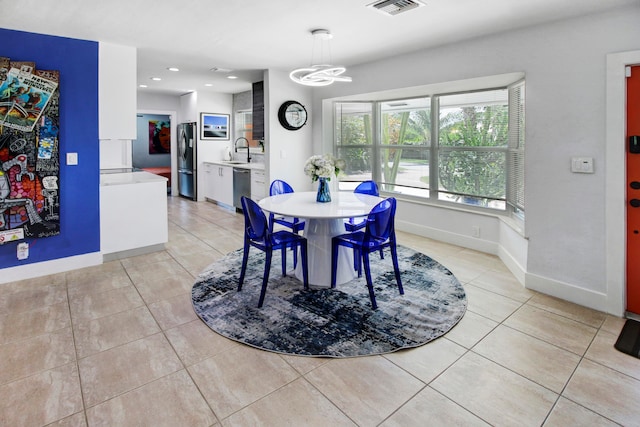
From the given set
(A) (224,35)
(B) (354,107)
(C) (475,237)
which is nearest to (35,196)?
(A) (224,35)

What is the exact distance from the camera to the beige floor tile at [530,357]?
80.0 inches

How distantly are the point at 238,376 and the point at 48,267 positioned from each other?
2.83 metres

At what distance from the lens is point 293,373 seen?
207 cm

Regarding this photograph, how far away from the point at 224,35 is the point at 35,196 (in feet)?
7.96

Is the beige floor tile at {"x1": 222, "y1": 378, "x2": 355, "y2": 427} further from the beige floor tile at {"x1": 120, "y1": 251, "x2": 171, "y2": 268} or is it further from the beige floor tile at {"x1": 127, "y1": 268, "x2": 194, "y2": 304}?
the beige floor tile at {"x1": 120, "y1": 251, "x2": 171, "y2": 268}

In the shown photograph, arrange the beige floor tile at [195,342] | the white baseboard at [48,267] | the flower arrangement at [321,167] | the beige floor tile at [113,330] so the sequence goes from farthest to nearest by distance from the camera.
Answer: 1. the white baseboard at [48,267]
2. the flower arrangement at [321,167]
3. the beige floor tile at [113,330]
4. the beige floor tile at [195,342]

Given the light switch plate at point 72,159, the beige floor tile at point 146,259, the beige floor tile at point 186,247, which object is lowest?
the beige floor tile at point 146,259

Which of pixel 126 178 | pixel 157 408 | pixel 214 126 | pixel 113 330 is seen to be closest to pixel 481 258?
pixel 157 408

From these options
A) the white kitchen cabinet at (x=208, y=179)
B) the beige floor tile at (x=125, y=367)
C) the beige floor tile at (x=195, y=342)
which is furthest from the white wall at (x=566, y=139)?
the white kitchen cabinet at (x=208, y=179)

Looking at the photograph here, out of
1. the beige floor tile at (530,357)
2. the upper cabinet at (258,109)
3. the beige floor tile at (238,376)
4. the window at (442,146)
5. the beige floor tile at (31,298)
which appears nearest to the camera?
the beige floor tile at (238,376)

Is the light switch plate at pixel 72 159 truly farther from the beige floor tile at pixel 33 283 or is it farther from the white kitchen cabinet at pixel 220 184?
the white kitchen cabinet at pixel 220 184

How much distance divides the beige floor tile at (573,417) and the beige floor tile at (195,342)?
70.5 inches

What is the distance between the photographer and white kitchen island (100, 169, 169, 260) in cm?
398

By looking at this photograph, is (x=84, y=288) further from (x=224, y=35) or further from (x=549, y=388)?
(x=549, y=388)
